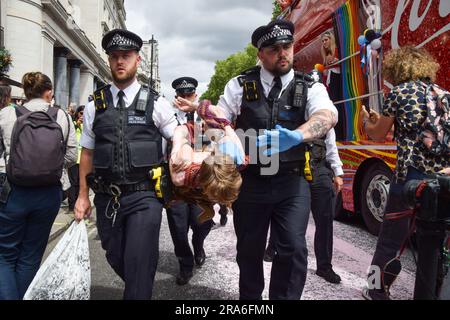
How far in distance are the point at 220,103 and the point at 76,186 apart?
521 centimetres

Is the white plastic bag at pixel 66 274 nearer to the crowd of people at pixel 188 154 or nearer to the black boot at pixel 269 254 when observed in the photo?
the crowd of people at pixel 188 154

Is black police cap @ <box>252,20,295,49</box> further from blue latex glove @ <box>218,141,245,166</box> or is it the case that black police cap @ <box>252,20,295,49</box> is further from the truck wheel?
the truck wheel

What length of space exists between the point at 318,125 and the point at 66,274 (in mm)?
1772

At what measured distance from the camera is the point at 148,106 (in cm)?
270

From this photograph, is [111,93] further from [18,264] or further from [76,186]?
[76,186]

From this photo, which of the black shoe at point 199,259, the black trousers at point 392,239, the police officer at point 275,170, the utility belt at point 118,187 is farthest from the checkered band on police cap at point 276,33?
the black shoe at point 199,259

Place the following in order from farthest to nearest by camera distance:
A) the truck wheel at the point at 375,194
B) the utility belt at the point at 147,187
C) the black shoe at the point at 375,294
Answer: the truck wheel at the point at 375,194 → the black shoe at the point at 375,294 → the utility belt at the point at 147,187

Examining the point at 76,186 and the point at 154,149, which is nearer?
the point at 154,149

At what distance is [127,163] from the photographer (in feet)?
8.50

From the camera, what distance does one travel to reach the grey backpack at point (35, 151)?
109 inches

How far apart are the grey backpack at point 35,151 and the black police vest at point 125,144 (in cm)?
42

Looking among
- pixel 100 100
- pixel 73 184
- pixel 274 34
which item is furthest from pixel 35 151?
pixel 73 184

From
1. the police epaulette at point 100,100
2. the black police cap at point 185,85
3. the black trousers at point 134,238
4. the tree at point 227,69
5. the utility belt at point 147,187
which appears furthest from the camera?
the tree at point 227,69
